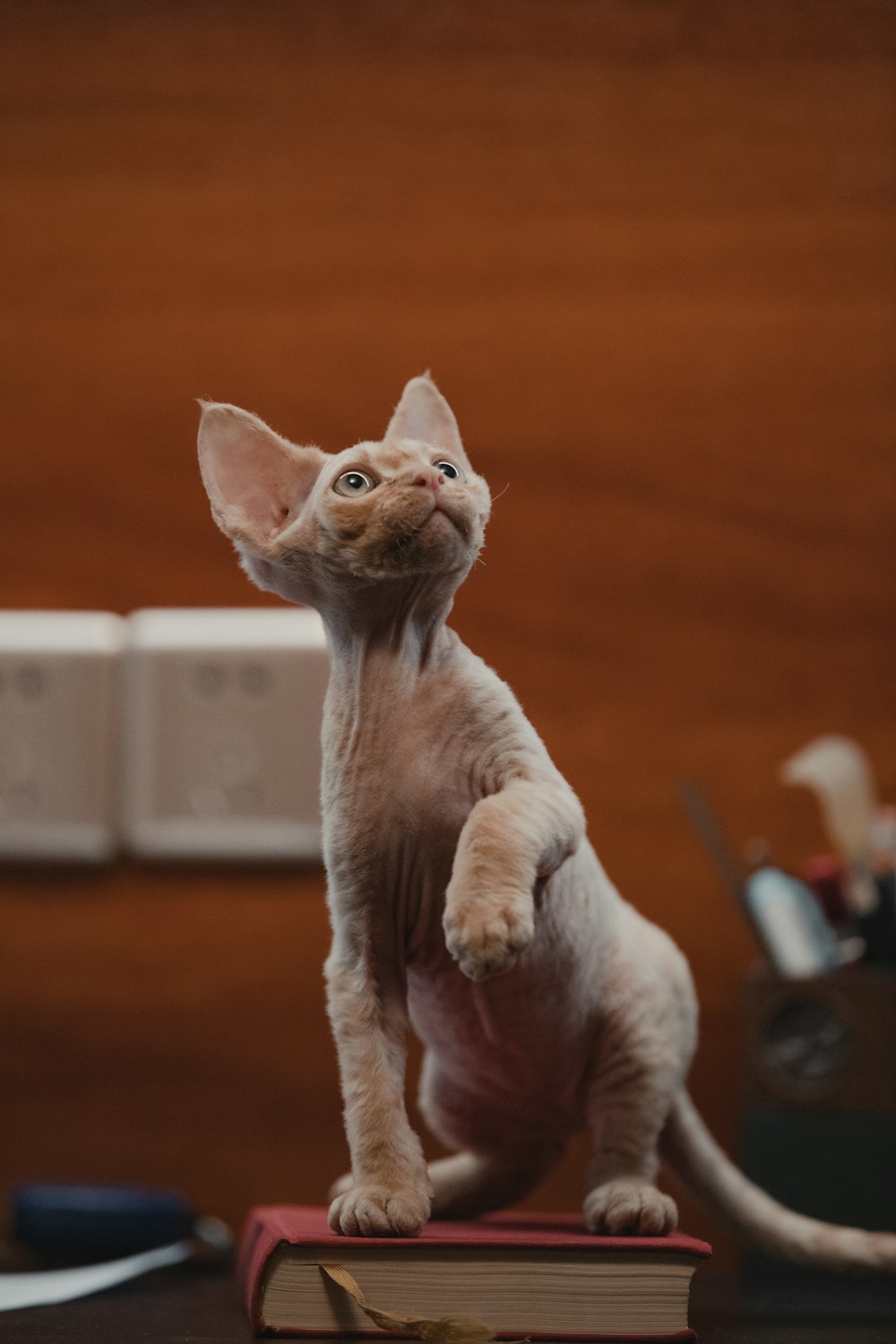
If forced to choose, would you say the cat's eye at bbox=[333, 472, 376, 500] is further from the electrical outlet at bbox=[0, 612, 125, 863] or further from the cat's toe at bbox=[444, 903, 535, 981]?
the electrical outlet at bbox=[0, 612, 125, 863]

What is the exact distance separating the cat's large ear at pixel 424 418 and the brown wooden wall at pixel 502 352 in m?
0.35

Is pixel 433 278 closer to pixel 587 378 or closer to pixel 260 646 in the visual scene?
pixel 587 378

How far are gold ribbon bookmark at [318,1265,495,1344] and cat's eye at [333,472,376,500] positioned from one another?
29 centimetres

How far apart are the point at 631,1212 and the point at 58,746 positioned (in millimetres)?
571

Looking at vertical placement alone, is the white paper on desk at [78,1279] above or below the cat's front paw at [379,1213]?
below

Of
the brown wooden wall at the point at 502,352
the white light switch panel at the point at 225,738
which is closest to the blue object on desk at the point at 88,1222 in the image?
the brown wooden wall at the point at 502,352

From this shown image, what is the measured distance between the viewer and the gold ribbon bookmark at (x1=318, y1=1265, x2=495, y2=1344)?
1.58ft

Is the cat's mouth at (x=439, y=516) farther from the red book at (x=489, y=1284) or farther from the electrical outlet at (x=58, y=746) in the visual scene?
the electrical outlet at (x=58, y=746)

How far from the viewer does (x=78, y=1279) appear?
0.71 meters

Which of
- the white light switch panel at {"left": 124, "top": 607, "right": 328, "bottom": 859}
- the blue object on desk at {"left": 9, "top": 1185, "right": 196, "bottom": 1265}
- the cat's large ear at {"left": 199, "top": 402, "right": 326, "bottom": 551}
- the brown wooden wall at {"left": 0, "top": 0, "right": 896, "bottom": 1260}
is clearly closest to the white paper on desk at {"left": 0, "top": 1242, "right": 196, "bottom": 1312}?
the blue object on desk at {"left": 9, "top": 1185, "right": 196, "bottom": 1265}

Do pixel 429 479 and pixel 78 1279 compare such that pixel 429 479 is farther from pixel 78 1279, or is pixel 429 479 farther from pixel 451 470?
pixel 78 1279

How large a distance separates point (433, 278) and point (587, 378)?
0.13 meters

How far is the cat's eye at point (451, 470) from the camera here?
53 cm

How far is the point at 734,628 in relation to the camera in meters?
0.98
